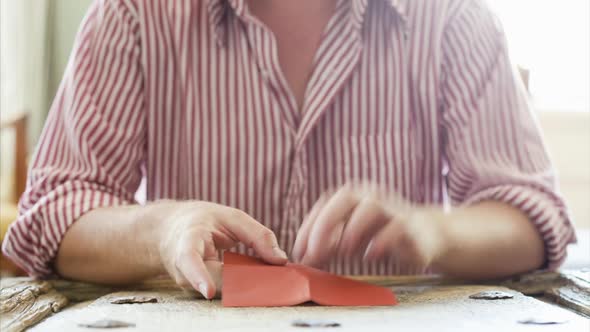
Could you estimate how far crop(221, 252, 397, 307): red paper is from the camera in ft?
1.60

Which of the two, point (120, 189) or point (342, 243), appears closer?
point (342, 243)

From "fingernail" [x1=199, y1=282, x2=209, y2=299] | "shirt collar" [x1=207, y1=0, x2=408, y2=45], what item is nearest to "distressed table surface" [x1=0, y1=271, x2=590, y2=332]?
"fingernail" [x1=199, y1=282, x2=209, y2=299]

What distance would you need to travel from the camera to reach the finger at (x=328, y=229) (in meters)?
0.54

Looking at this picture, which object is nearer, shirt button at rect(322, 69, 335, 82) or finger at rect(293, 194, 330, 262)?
finger at rect(293, 194, 330, 262)

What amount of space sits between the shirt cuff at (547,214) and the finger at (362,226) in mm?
236

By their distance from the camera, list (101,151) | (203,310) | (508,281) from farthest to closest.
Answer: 1. (101,151)
2. (508,281)
3. (203,310)

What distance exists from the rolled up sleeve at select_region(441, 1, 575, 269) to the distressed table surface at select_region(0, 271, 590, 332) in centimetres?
21

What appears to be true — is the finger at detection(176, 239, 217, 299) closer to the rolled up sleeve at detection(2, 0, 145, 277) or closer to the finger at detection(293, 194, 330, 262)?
the finger at detection(293, 194, 330, 262)

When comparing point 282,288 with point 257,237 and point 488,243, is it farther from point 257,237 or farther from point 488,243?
point 488,243

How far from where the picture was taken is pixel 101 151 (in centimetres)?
Answer: 79

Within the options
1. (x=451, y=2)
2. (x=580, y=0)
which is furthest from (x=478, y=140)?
(x=580, y=0)

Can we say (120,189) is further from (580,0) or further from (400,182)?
(580,0)

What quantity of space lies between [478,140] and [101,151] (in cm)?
45

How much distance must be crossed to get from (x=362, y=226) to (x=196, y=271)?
0.13 meters
